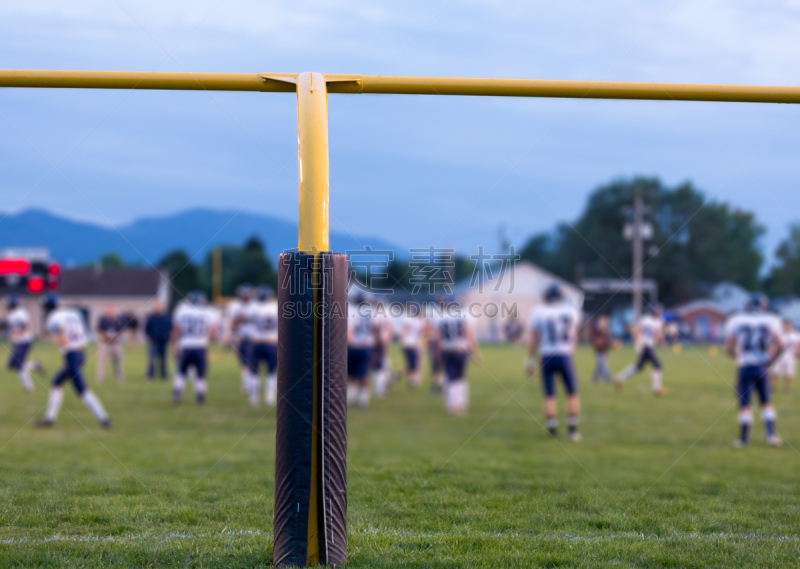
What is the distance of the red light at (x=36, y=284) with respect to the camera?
52.0ft

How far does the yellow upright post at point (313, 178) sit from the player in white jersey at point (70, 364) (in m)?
7.06

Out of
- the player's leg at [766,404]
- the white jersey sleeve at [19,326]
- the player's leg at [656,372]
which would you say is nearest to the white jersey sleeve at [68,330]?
the white jersey sleeve at [19,326]

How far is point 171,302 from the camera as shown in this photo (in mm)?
63844

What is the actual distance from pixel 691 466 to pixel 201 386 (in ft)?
27.7

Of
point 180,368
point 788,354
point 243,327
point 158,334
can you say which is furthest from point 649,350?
point 158,334

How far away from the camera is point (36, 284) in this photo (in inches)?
626

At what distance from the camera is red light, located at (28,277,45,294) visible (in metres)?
15.8

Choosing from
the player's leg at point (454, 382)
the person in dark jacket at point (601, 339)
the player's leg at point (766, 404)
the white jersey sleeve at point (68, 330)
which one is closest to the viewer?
the player's leg at point (766, 404)

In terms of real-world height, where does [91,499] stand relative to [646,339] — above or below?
below

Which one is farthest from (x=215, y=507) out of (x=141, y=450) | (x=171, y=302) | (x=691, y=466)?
(x=171, y=302)

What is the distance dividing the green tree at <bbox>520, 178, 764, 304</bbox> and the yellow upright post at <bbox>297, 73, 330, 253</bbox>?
56.6m

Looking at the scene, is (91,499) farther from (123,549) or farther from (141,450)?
(141,450)

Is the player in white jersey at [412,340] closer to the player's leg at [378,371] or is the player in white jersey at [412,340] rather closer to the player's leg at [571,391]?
the player's leg at [378,371]

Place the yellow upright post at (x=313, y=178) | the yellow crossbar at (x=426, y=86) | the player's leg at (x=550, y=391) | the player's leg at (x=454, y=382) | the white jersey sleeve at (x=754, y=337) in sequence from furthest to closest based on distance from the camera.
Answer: the player's leg at (x=454, y=382), the player's leg at (x=550, y=391), the white jersey sleeve at (x=754, y=337), the yellow crossbar at (x=426, y=86), the yellow upright post at (x=313, y=178)
